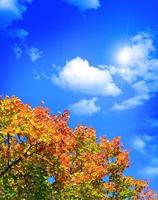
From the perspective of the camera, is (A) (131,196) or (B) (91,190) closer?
(B) (91,190)

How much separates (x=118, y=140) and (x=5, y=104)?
17440mm

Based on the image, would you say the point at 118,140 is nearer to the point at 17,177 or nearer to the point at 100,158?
the point at 100,158

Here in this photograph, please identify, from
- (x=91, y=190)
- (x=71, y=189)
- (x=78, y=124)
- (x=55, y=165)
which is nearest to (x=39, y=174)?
(x=55, y=165)

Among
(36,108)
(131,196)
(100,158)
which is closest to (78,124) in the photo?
(100,158)

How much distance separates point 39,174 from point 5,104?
494 cm

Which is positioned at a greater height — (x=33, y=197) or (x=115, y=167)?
(x=115, y=167)

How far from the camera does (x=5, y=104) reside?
30.7m

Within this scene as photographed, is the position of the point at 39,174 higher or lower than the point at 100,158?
lower

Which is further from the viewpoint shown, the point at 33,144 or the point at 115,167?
the point at 115,167

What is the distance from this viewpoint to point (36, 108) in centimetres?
3362

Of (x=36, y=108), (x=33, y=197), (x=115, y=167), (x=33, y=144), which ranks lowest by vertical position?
(x=33, y=197)

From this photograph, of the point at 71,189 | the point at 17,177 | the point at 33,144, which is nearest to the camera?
the point at 33,144

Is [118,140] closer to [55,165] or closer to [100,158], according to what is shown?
[100,158]

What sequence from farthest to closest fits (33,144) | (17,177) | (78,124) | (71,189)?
1. (78,124)
2. (71,189)
3. (17,177)
4. (33,144)
